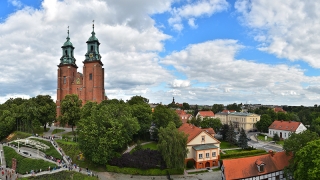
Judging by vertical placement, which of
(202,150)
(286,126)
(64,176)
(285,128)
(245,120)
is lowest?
(64,176)

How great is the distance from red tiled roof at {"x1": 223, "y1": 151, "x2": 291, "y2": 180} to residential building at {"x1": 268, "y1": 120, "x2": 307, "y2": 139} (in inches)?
1319

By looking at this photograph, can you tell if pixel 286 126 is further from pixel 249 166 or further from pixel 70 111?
pixel 70 111

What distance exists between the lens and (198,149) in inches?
1347

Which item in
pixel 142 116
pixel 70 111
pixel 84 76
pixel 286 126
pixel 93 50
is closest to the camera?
pixel 142 116

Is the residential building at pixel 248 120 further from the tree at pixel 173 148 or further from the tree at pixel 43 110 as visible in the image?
the tree at pixel 43 110

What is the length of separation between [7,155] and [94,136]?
1961cm

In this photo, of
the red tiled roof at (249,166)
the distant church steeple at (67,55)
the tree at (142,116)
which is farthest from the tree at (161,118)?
the distant church steeple at (67,55)

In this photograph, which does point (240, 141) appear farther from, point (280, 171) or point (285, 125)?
point (285, 125)

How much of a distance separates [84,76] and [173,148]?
138ft

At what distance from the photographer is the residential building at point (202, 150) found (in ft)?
113

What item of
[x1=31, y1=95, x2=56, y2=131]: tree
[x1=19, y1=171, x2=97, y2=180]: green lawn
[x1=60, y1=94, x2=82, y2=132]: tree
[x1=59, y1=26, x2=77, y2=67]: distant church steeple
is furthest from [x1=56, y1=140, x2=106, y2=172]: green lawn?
[x1=59, y1=26, x2=77, y2=67]: distant church steeple

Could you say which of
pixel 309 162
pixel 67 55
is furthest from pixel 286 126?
pixel 67 55

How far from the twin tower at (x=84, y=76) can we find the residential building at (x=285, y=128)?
47.3 m

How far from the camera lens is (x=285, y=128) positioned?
5925 cm
